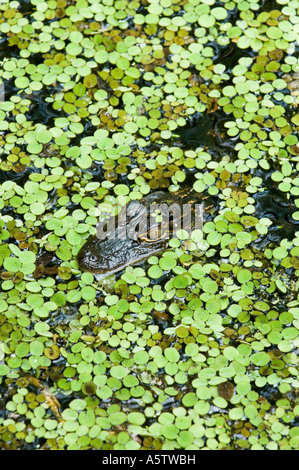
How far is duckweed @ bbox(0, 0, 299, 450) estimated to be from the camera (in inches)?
102

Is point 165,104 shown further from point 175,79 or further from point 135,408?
point 135,408

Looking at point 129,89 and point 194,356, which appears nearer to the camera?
point 194,356

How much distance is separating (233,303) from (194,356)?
386 millimetres

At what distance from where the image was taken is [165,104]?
140 inches

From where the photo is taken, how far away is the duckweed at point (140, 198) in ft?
8.52

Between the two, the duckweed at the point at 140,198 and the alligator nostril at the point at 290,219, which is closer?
the duckweed at the point at 140,198

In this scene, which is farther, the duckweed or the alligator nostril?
the alligator nostril

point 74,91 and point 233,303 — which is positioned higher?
point 74,91

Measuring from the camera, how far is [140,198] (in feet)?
10.6
